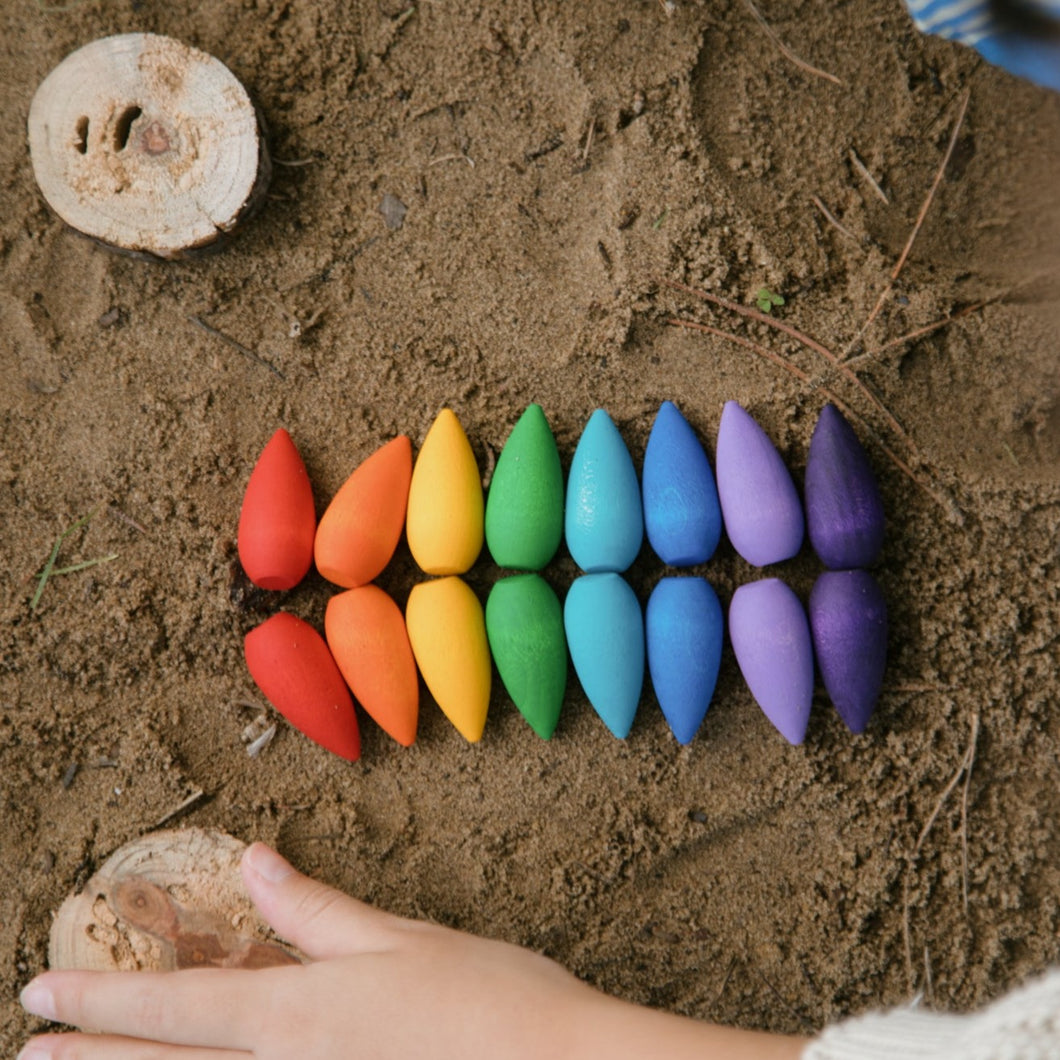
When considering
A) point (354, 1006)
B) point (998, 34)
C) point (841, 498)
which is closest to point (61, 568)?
point (354, 1006)

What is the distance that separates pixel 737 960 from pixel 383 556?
0.66m

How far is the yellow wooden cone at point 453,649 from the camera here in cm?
112

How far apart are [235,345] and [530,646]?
55cm

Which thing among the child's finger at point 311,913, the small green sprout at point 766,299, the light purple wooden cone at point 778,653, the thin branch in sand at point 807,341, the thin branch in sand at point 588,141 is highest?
the thin branch in sand at point 588,141

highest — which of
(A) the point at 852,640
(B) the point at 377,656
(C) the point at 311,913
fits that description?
(A) the point at 852,640

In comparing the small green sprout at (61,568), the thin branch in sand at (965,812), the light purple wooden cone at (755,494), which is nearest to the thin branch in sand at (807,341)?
the light purple wooden cone at (755,494)

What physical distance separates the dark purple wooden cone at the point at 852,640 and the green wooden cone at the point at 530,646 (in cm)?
32

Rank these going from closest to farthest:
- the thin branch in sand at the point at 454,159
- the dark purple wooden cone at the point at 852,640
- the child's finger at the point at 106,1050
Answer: the child's finger at the point at 106,1050, the dark purple wooden cone at the point at 852,640, the thin branch in sand at the point at 454,159

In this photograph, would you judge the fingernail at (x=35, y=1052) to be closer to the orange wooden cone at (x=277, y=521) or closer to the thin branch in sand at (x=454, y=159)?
the orange wooden cone at (x=277, y=521)

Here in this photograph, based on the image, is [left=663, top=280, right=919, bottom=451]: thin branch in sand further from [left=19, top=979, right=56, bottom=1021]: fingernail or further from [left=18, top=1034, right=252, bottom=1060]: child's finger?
[left=19, top=979, right=56, bottom=1021]: fingernail

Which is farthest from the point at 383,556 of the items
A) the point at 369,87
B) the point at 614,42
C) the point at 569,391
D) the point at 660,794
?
the point at 614,42

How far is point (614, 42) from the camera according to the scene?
3.88 feet

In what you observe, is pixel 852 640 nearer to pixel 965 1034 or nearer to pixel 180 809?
pixel 965 1034

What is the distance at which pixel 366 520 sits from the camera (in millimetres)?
1128
